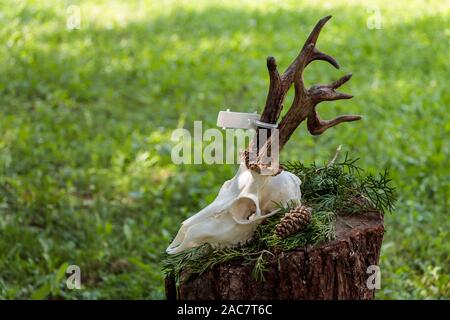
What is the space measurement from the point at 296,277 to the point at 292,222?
22 cm

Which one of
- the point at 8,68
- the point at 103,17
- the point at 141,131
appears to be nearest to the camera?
the point at 141,131

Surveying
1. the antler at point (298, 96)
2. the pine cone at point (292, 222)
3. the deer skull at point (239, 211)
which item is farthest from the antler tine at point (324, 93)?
the pine cone at point (292, 222)

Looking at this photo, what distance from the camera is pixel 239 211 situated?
3.29m

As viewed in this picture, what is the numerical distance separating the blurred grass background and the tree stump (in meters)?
1.71

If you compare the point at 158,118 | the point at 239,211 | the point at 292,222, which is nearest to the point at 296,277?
the point at 292,222

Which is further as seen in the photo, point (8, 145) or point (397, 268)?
point (8, 145)

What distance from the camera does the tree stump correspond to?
10.3ft

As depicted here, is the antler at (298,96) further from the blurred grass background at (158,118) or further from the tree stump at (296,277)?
the blurred grass background at (158,118)

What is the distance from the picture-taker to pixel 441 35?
926 centimetres

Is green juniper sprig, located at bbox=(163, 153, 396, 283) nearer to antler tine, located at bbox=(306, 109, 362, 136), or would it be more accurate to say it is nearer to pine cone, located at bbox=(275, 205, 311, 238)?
pine cone, located at bbox=(275, 205, 311, 238)
